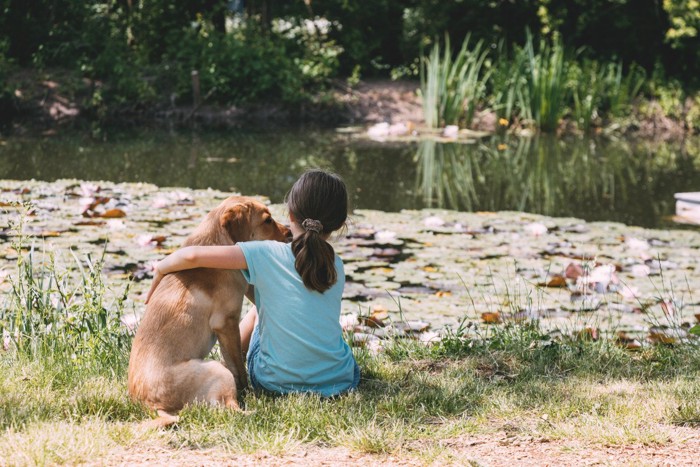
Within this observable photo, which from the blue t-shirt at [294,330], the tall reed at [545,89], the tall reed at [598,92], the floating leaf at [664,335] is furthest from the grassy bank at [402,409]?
the tall reed at [598,92]

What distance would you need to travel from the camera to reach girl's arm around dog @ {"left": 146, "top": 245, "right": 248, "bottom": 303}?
3395 mm

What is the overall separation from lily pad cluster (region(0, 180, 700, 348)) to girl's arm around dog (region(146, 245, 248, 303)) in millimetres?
1167

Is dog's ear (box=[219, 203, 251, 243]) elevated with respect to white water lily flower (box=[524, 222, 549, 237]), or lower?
elevated

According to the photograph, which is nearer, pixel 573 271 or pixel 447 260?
pixel 573 271

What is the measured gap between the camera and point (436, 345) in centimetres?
449

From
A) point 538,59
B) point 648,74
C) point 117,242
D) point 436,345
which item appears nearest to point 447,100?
point 538,59

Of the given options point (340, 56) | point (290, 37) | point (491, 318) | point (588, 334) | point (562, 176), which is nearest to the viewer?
point (588, 334)

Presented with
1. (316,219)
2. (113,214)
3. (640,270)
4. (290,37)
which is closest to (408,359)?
(316,219)

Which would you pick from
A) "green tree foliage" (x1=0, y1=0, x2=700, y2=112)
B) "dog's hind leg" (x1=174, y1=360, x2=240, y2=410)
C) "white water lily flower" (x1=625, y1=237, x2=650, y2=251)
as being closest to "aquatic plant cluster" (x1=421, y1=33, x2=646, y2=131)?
"green tree foliage" (x1=0, y1=0, x2=700, y2=112)

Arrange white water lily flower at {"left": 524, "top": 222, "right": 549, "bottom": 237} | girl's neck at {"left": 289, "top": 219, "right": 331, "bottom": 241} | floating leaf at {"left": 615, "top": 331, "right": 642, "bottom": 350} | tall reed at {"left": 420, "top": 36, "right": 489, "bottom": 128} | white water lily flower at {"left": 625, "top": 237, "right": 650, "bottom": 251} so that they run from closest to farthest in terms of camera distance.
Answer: girl's neck at {"left": 289, "top": 219, "right": 331, "bottom": 241}, floating leaf at {"left": 615, "top": 331, "right": 642, "bottom": 350}, white water lily flower at {"left": 625, "top": 237, "right": 650, "bottom": 251}, white water lily flower at {"left": 524, "top": 222, "right": 549, "bottom": 237}, tall reed at {"left": 420, "top": 36, "right": 489, "bottom": 128}

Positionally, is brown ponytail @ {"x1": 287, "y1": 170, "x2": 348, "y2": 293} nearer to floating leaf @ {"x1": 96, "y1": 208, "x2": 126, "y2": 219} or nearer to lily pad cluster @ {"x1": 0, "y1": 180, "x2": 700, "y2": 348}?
lily pad cluster @ {"x1": 0, "y1": 180, "x2": 700, "y2": 348}

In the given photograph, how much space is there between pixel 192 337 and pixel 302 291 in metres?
0.48

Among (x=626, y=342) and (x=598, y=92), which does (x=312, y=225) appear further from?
(x=598, y=92)

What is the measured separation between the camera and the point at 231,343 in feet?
11.8
